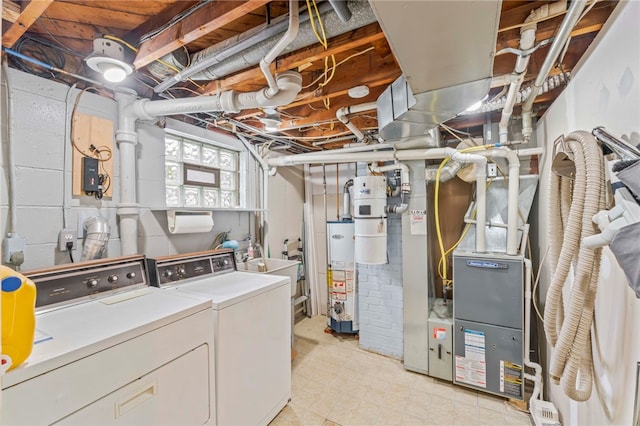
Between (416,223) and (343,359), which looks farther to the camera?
(343,359)

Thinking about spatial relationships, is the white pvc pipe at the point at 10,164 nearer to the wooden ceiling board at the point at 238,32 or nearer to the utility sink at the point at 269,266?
the wooden ceiling board at the point at 238,32

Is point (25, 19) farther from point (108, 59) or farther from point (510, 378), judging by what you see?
point (510, 378)

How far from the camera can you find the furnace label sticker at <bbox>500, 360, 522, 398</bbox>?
2.39m

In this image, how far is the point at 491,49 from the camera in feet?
4.33

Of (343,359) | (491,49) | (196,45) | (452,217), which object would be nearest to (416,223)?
(452,217)

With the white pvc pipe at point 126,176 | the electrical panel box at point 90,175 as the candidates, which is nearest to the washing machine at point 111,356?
the white pvc pipe at point 126,176

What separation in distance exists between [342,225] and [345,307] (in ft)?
3.23

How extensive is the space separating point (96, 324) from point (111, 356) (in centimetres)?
20

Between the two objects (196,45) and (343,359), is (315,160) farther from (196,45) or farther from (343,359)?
(343,359)

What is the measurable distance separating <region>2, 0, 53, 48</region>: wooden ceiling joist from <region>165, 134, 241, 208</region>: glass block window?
1192 millimetres

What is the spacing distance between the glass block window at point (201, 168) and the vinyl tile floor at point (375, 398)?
1887 mm

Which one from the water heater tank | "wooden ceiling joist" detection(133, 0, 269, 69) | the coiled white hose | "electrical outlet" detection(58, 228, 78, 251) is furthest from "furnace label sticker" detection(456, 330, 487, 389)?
"electrical outlet" detection(58, 228, 78, 251)

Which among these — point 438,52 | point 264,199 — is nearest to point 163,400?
Result: point 438,52

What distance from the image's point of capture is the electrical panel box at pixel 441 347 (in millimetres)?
2701
